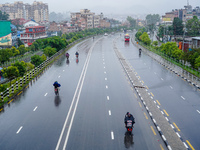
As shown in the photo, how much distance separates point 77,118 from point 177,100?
10789 mm

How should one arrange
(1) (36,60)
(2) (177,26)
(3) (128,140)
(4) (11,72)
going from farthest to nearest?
(2) (177,26) < (1) (36,60) < (4) (11,72) < (3) (128,140)

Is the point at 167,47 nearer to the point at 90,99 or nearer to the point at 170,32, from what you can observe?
the point at 90,99

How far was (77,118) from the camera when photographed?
21328mm

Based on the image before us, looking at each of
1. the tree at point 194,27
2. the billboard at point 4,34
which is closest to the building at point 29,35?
the billboard at point 4,34

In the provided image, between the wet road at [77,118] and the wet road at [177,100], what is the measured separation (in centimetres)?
179

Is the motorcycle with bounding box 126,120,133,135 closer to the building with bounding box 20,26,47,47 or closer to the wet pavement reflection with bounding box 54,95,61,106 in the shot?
the wet pavement reflection with bounding box 54,95,61,106

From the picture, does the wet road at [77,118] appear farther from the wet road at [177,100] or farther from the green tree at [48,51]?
the green tree at [48,51]

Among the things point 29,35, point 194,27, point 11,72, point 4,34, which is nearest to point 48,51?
point 11,72

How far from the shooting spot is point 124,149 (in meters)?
16.2

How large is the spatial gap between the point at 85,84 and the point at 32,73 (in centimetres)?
928

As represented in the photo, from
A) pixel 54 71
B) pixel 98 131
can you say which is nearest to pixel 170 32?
pixel 54 71

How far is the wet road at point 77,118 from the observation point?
56.1ft

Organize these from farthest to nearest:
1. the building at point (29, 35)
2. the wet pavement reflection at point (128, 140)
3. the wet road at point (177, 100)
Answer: the building at point (29, 35) < the wet road at point (177, 100) < the wet pavement reflection at point (128, 140)

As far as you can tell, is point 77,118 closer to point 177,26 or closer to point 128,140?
point 128,140
